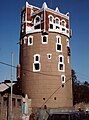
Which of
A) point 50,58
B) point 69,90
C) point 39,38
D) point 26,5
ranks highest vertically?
point 26,5

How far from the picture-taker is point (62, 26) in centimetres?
5478

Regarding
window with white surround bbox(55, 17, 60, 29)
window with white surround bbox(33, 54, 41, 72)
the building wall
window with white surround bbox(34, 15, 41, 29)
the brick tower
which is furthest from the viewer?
window with white surround bbox(55, 17, 60, 29)

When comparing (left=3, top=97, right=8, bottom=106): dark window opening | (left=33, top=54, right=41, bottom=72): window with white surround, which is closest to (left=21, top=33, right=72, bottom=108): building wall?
(left=33, top=54, right=41, bottom=72): window with white surround

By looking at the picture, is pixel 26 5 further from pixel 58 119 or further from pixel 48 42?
pixel 58 119

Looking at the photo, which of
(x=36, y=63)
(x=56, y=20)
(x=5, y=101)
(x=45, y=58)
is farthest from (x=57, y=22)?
(x=5, y=101)

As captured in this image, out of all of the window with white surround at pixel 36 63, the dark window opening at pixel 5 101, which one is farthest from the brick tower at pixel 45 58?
the dark window opening at pixel 5 101

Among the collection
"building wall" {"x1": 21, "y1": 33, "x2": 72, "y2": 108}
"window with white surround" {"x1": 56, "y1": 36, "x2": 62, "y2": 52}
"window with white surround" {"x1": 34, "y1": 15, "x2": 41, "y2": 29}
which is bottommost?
"building wall" {"x1": 21, "y1": 33, "x2": 72, "y2": 108}

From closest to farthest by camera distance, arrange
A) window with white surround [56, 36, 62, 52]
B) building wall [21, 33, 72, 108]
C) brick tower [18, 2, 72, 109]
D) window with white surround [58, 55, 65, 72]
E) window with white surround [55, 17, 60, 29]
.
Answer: building wall [21, 33, 72, 108], brick tower [18, 2, 72, 109], window with white surround [58, 55, 65, 72], window with white surround [56, 36, 62, 52], window with white surround [55, 17, 60, 29]

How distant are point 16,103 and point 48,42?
13.2 meters

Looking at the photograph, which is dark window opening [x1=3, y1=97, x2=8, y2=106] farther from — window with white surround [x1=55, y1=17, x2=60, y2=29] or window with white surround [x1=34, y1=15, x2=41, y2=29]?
window with white surround [x1=55, y1=17, x2=60, y2=29]

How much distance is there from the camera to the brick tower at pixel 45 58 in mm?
50375

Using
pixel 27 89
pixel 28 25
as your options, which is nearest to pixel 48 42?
pixel 28 25

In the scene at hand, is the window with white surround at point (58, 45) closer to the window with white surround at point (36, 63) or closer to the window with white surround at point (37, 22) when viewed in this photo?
the window with white surround at point (36, 63)

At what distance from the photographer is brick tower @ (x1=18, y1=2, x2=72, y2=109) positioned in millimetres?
50375
